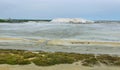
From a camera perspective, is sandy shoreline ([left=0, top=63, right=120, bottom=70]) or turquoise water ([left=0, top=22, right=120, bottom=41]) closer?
sandy shoreline ([left=0, top=63, right=120, bottom=70])

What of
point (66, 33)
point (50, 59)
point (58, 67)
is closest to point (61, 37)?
point (66, 33)

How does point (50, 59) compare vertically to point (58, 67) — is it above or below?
above

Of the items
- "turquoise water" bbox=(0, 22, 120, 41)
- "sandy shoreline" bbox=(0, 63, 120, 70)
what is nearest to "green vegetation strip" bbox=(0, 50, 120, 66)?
"sandy shoreline" bbox=(0, 63, 120, 70)

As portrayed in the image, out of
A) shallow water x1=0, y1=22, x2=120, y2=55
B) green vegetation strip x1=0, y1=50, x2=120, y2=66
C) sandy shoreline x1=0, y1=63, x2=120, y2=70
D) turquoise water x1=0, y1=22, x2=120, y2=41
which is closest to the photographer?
sandy shoreline x1=0, y1=63, x2=120, y2=70

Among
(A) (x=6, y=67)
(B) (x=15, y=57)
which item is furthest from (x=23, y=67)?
(B) (x=15, y=57)

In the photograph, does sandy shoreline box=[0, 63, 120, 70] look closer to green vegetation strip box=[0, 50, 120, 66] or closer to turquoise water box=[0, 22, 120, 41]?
green vegetation strip box=[0, 50, 120, 66]

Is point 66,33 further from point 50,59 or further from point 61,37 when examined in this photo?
point 50,59

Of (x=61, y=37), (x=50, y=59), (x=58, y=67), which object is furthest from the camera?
(x=61, y=37)

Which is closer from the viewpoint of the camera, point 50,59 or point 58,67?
point 58,67

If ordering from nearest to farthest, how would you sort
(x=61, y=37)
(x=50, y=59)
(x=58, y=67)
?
(x=58, y=67) < (x=50, y=59) < (x=61, y=37)

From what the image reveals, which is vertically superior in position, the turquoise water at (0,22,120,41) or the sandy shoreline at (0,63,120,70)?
the turquoise water at (0,22,120,41)

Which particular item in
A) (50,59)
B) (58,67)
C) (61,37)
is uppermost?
(61,37)

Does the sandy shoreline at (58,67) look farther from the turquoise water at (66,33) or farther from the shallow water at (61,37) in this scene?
Result: the turquoise water at (66,33)

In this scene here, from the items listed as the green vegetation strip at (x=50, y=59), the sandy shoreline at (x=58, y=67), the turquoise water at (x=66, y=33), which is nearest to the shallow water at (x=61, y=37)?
the turquoise water at (x=66, y=33)
